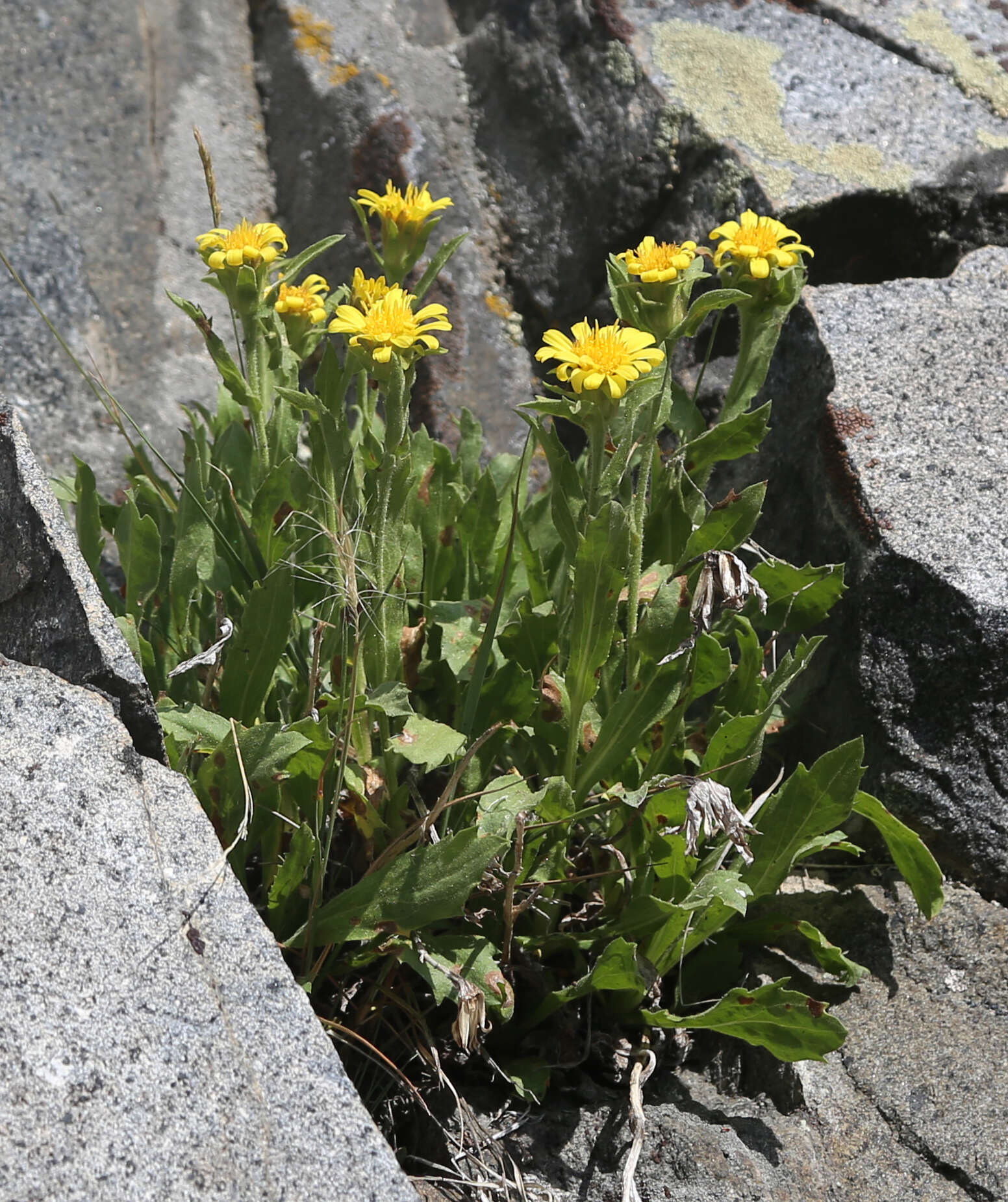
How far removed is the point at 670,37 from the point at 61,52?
197 centimetres

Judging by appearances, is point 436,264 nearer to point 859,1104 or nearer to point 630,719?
point 630,719

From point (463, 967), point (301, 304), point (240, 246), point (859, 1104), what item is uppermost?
point (240, 246)

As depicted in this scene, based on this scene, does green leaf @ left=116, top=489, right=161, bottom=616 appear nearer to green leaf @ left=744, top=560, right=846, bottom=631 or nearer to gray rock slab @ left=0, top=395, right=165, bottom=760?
gray rock slab @ left=0, top=395, right=165, bottom=760

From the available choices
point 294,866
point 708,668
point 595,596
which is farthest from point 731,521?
point 294,866

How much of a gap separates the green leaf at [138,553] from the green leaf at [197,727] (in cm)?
35

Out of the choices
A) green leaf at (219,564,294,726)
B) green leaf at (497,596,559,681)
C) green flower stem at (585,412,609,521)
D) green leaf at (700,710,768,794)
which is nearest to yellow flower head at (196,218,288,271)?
green leaf at (219,564,294,726)

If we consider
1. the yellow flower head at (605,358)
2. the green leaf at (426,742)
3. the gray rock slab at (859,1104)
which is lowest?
the gray rock slab at (859,1104)

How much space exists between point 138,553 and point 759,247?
50.0 inches

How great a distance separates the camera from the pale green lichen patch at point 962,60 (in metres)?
3.35

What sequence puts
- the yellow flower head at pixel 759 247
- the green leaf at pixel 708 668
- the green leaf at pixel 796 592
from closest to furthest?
the yellow flower head at pixel 759 247, the green leaf at pixel 708 668, the green leaf at pixel 796 592

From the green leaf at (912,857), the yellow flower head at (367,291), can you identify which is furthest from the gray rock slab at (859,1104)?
the yellow flower head at (367,291)

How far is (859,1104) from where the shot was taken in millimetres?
2037

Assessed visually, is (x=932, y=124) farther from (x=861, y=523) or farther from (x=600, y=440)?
(x=600, y=440)

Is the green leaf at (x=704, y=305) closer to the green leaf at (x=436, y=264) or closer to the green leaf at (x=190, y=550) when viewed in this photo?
the green leaf at (x=436, y=264)
